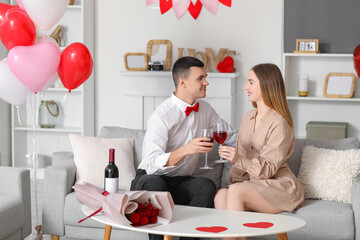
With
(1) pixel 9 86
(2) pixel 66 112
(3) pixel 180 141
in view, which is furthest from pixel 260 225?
(2) pixel 66 112

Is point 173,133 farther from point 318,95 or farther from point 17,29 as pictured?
point 318,95

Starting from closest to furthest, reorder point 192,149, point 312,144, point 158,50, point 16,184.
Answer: point 192,149 < point 16,184 < point 312,144 < point 158,50

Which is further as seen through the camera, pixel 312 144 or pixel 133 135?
pixel 133 135

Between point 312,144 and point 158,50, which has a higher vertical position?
point 158,50

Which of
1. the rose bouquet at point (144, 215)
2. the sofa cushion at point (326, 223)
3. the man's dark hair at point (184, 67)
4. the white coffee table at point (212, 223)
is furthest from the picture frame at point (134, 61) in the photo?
the rose bouquet at point (144, 215)

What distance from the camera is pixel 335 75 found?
5238 mm

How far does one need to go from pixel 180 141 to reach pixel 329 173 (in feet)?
3.10

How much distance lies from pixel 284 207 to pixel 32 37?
5.81ft

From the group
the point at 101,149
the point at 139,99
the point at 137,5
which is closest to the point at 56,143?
the point at 139,99

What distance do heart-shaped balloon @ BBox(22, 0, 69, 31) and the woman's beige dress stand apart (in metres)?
1.38

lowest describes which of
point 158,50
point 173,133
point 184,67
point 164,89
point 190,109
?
point 173,133

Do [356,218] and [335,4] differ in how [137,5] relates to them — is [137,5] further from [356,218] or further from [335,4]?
[356,218]

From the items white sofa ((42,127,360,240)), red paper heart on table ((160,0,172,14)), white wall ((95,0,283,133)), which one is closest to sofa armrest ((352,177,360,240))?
white sofa ((42,127,360,240))

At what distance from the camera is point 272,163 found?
3322mm
